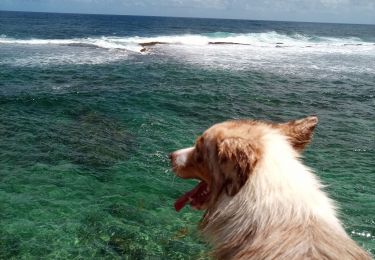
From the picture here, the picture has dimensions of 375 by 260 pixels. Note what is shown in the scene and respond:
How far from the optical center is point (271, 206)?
3.40 metres

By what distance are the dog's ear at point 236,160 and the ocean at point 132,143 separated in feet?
4.42

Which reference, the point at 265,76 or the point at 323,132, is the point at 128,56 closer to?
the point at 265,76

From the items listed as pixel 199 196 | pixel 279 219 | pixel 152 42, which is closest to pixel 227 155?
pixel 279 219

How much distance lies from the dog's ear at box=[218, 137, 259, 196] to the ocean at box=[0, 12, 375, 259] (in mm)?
1346

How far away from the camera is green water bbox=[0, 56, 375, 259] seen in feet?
28.5

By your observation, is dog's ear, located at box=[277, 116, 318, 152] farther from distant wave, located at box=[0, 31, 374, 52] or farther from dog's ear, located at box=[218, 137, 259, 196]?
distant wave, located at box=[0, 31, 374, 52]

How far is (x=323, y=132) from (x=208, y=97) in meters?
7.19

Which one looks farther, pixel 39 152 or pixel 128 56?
pixel 128 56

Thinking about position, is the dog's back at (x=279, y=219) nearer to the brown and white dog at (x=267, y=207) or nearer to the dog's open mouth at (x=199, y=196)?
the brown and white dog at (x=267, y=207)

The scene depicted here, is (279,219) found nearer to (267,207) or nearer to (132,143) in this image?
(267,207)

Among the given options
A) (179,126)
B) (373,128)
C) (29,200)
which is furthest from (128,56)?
(29,200)

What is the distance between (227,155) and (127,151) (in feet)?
33.4

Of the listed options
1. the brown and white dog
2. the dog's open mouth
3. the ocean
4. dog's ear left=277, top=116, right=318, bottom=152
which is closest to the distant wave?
the ocean

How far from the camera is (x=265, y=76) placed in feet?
94.8
